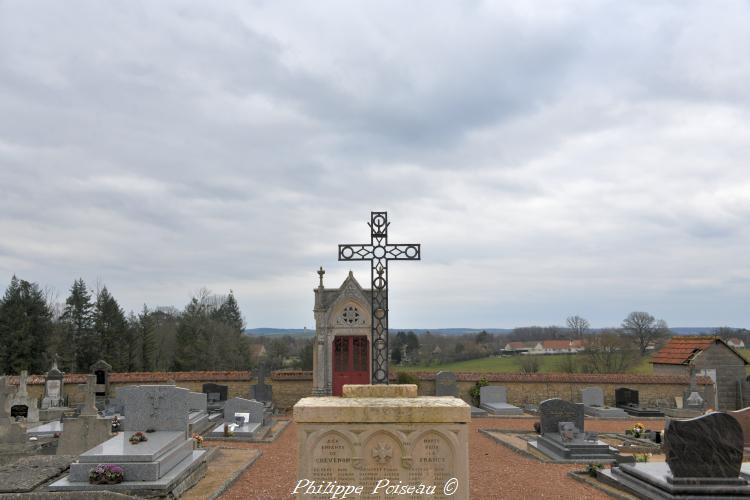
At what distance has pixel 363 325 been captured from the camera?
848 inches

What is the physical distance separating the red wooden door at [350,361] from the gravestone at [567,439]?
8474mm

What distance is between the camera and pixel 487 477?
10719mm

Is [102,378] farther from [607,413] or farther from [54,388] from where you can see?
[607,413]

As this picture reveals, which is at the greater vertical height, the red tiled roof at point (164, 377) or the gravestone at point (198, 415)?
the red tiled roof at point (164, 377)

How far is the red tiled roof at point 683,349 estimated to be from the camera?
23328mm

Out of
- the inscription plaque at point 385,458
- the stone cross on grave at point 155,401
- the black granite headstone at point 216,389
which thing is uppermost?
the inscription plaque at point 385,458

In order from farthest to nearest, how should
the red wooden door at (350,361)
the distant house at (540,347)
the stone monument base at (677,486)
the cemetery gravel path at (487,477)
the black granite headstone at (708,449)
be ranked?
the distant house at (540,347)
the red wooden door at (350,361)
the cemetery gravel path at (487,477)
the black granite headstone at (708,449)
the stone monument base at (677,486)

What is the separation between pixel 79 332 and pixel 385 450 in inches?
→ 1437

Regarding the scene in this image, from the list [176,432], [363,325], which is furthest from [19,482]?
[363,325]

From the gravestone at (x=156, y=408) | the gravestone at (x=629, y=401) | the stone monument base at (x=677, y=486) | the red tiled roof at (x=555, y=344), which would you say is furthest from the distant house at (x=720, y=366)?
the red tiled roof at (x=555, y=344)

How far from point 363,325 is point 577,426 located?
967 centimetres

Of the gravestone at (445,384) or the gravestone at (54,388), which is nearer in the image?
the gravestone at (54,388)

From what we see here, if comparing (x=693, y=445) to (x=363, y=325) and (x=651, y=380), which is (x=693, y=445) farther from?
(x=651, y=380)

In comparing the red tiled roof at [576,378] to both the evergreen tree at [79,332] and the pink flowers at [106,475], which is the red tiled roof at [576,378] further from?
the evergreen tree at [79,332]
